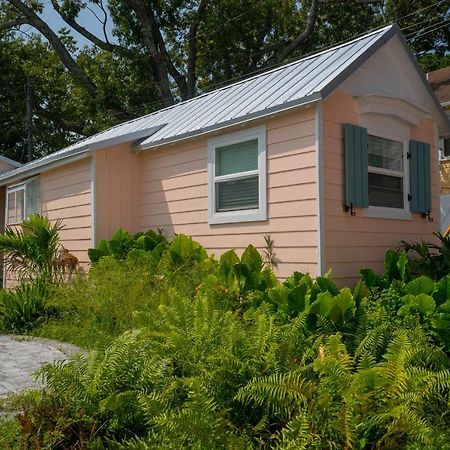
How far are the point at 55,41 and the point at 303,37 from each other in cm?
1032


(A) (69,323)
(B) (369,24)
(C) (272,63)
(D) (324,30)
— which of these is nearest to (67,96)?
(C) (272,63)

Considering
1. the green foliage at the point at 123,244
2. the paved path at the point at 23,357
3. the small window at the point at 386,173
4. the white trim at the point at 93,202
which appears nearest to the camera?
the paved path at the point at 23,357

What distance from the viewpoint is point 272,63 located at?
22.8m

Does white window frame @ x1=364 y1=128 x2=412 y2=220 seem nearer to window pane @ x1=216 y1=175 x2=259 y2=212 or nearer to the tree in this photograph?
window pane @ x1=216 y1=175 x2=259 y2=212

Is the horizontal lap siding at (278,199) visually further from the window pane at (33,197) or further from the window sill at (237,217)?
the window pane at (33,197)

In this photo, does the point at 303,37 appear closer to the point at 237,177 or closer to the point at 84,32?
the point at 84,32

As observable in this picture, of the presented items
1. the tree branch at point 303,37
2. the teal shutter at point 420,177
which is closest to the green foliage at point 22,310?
the teal shutter at point 420,177

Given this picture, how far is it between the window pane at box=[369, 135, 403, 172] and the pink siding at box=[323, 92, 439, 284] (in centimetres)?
50

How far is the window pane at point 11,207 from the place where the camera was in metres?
11.9

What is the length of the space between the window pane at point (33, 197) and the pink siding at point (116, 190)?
2555 mm

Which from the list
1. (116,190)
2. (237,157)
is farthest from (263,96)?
(116,190)

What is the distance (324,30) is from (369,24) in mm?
2133

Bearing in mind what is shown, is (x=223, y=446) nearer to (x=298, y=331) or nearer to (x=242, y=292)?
(x=298, y=331)

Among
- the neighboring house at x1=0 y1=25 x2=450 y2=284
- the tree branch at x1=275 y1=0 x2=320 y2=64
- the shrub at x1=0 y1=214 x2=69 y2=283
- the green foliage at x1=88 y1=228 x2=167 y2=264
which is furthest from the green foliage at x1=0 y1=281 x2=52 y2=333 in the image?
the tree branch at x1=275 y1=0 x2=320 y2=64
